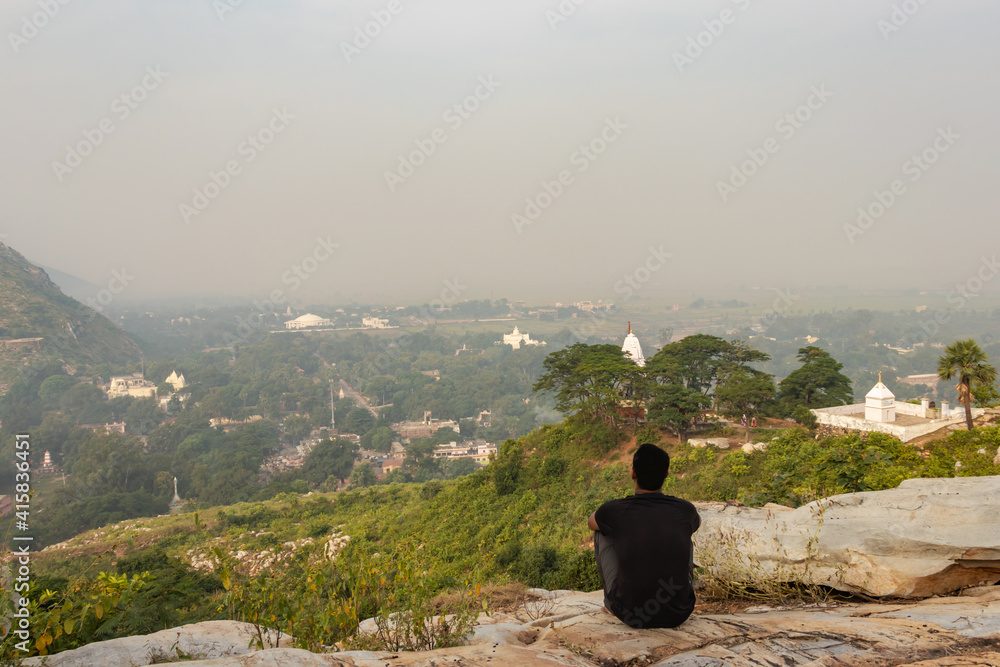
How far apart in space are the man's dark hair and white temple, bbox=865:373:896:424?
1337 cm

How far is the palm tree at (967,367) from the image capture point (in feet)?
35.1

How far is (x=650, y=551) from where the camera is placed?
2398 millimetres

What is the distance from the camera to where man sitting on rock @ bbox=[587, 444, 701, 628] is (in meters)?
2.39

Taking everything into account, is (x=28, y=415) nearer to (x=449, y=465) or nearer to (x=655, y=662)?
(x=449, y=465)

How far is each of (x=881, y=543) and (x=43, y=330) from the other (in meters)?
65.2

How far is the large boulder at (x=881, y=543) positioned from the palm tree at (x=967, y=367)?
32.0 feet

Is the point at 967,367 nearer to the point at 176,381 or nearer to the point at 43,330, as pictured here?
the point at 176,381

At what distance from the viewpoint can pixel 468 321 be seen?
118m

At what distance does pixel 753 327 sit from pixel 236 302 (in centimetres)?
13884

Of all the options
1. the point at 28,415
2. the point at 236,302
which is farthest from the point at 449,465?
the point at 236,302

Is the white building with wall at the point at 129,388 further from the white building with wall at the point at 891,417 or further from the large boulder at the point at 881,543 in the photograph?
the large boulder at the point at 881,543

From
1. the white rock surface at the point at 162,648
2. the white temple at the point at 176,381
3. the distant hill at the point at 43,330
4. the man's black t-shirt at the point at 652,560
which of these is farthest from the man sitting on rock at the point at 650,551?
the white temple at the point at 176,381

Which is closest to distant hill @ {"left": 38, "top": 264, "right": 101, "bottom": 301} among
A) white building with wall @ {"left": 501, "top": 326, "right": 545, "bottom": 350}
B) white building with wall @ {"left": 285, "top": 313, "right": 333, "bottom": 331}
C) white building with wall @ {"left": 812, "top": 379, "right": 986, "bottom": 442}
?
white building with wall @ {"left": 285, "top": 313, "right": 333, "bottom": 331}

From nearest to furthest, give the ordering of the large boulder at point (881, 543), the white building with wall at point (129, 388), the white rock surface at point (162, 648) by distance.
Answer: the white rock surface at point (162, 648) → the large boulder at point (881, 543) → the white building with wall at point (129, 388)
